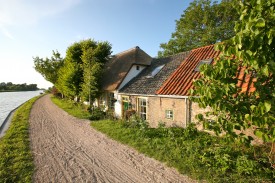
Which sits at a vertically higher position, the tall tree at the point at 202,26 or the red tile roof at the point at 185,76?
the tall tree at the point at 202,26

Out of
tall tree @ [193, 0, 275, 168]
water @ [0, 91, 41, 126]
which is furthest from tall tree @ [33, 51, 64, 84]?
tall tree @ [193, 0, 275, 168]

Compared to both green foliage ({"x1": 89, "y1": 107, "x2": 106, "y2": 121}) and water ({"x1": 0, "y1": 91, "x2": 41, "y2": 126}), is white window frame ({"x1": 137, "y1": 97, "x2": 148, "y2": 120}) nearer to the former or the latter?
green foliage ({"x1": 89, "y1": 107, "x2": 106, "y2": 121})

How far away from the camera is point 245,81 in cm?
319

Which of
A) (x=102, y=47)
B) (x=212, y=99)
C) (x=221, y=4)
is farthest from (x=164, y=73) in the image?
(x=221, y=4)

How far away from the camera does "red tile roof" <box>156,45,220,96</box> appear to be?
1130 centimetres

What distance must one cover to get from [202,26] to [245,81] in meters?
23.7

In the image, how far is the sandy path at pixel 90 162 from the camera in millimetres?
6047

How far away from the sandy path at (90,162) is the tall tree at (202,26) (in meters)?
18.7

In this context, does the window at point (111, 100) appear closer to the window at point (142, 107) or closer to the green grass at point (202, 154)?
the window at point (142, 107)

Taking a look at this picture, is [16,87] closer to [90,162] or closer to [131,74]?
[131,74]

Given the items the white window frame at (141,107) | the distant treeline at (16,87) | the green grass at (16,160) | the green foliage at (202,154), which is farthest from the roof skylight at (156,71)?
the distant treeline at (16,87)

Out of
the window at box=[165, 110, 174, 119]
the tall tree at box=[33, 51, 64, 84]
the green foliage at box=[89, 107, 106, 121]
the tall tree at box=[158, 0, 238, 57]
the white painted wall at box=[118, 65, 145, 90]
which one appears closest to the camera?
the window at box=[165, 110, 174, 119]

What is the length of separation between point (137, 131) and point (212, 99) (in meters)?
7.86

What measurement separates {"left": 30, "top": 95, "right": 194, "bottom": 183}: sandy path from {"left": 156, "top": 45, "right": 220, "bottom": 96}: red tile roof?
197 inches
